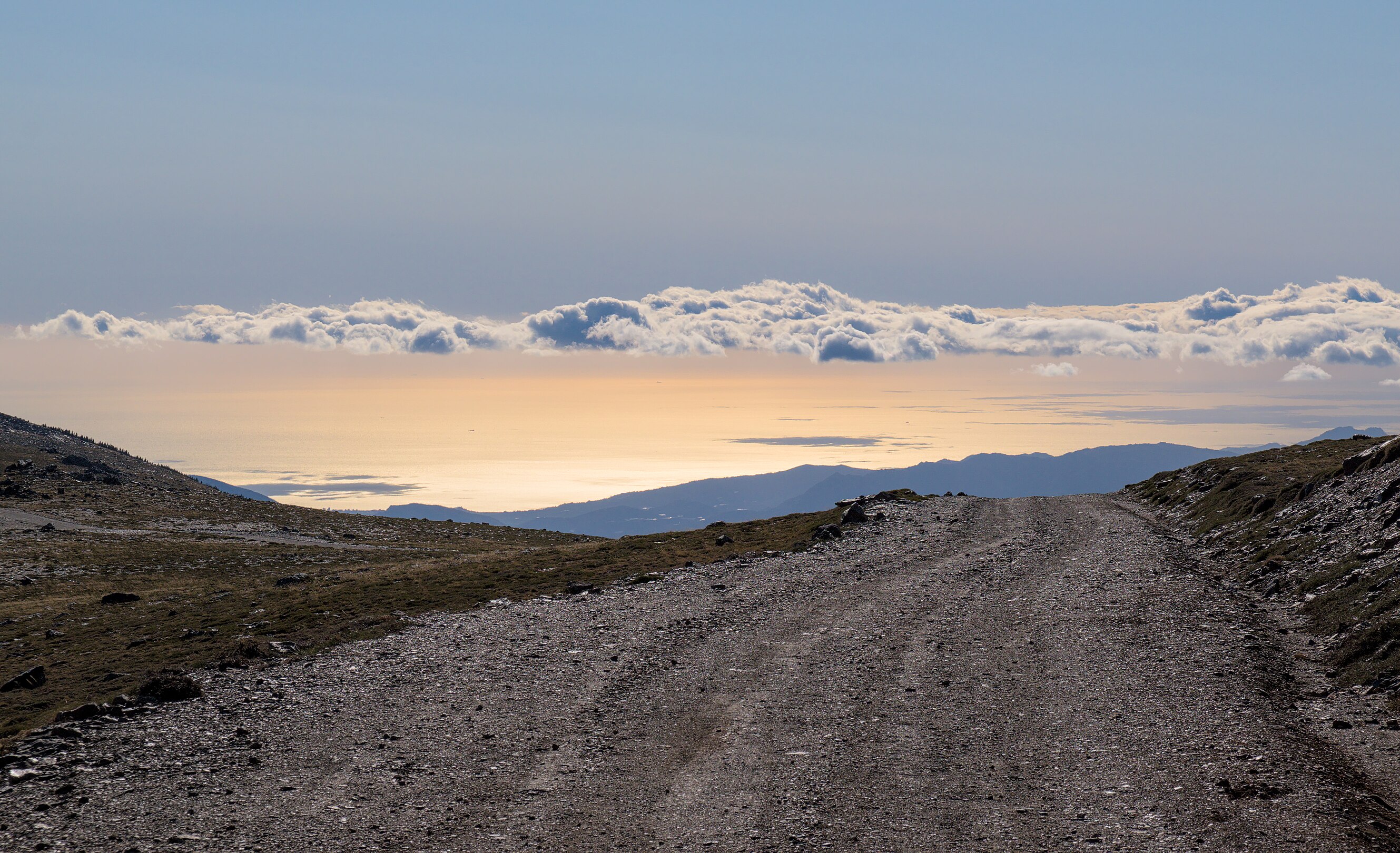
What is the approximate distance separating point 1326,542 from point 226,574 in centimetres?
6390

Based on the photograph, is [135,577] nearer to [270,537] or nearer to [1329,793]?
[270,537]

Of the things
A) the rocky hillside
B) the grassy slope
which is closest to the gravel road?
the rocky hillside

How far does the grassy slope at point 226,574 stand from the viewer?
1254 inches

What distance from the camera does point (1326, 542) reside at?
111ft

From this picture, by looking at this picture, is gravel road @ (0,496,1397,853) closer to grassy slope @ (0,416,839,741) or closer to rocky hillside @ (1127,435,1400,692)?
rocky hillside @ (1127,435,1400,692)

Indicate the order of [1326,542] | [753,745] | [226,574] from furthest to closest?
[226,574]
[1326,542]
[753,745]

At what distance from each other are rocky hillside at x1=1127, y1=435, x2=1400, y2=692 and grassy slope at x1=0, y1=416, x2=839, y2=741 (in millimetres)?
22114

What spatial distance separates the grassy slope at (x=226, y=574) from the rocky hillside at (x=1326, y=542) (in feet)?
72.6

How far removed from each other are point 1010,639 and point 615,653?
12.5 metres

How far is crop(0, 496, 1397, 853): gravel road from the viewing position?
578 inches

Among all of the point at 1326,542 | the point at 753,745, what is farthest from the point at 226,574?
A: the point at 1326,542

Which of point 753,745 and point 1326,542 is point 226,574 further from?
point 1326,542

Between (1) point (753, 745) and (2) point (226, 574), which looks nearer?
(1) point (753, 745)

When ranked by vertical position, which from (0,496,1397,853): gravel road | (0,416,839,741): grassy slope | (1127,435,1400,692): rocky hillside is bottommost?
(0,416,839,741): grassy slope
